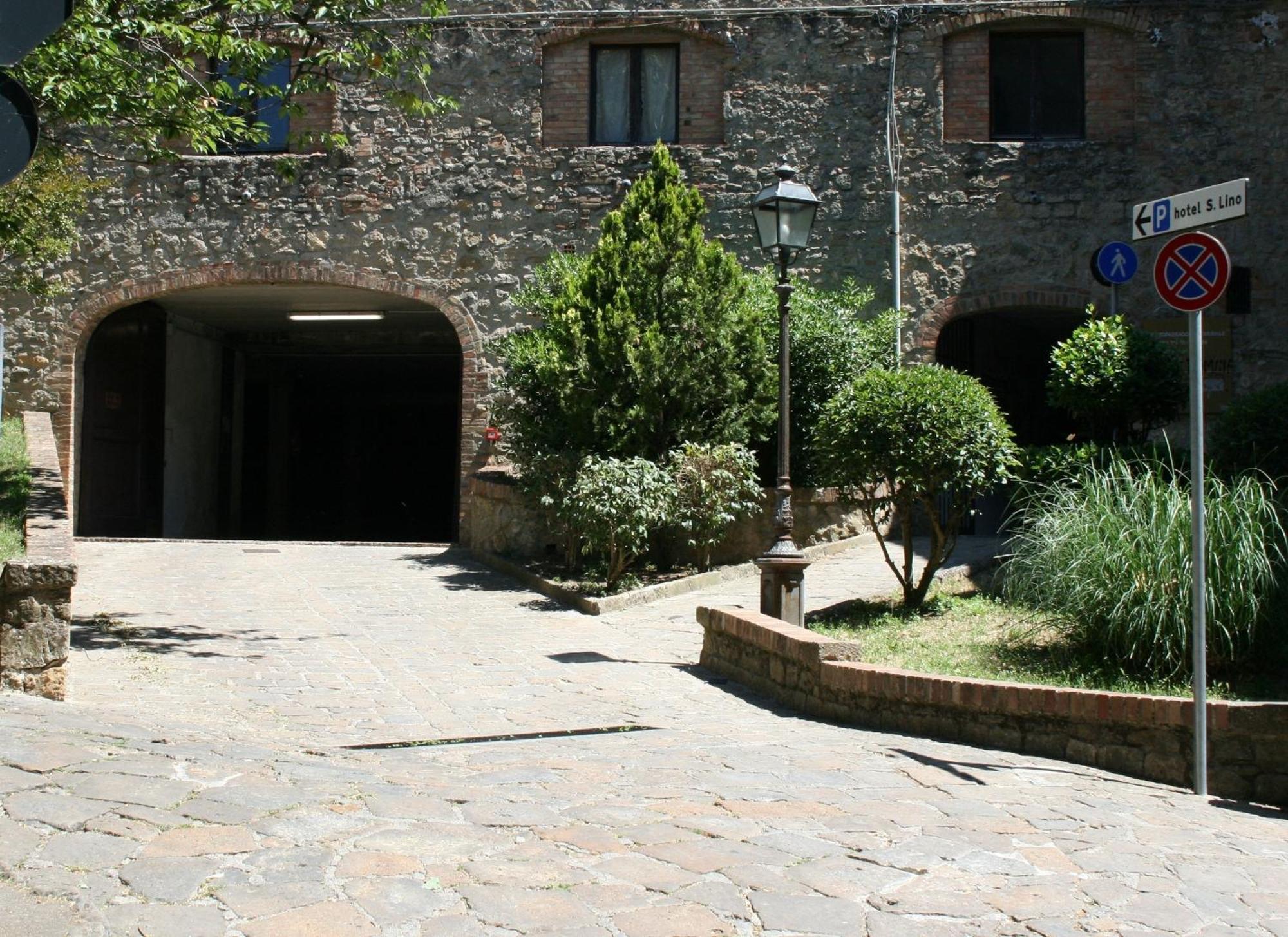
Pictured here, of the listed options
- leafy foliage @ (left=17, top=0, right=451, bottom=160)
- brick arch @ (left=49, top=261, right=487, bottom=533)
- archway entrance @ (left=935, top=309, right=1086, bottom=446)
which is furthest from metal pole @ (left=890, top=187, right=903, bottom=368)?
leafy foliage @ (left=17, top=0, right=451, bottom=160)

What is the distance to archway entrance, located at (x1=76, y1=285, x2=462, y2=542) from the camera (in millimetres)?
15617

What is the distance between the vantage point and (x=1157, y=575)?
254 inches

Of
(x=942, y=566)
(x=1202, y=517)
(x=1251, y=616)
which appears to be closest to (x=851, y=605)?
(x=942, y=566)

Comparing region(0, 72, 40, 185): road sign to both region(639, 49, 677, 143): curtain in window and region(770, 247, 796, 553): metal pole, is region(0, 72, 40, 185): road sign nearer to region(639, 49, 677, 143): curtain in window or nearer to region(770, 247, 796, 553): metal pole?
region(770, 247, 796, 553): metal pole

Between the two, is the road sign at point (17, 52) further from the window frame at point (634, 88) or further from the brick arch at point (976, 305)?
the brick arch at point (976, 305)

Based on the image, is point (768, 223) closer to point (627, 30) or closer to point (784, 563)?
point (784, 563)

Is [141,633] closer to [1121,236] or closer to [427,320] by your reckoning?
[427,320]

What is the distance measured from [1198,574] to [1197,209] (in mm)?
1638

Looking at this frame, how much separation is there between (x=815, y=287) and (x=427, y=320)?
19.3 feet

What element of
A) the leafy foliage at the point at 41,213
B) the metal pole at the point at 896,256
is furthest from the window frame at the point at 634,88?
the leafy foliage at the point at 41,213

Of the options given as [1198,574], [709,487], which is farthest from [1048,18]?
[1198,574]

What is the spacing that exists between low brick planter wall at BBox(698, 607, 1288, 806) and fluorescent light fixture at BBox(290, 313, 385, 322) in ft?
36.8

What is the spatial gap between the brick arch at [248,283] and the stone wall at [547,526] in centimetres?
84

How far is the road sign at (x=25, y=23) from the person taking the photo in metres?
3.51
